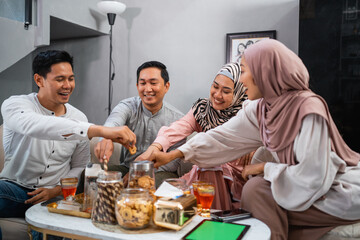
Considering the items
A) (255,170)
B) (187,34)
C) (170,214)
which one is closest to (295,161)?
(255,170)

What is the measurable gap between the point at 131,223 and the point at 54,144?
1.06 m

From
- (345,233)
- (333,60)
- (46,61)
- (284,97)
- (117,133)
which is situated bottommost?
(345,233)

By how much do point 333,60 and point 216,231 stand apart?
7.75ft

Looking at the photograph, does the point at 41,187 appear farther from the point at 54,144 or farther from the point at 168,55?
the point at 168,55

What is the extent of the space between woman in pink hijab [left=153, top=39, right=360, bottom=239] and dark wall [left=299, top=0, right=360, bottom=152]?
4.86ft

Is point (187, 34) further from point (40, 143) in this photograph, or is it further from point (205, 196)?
point (205, 196)

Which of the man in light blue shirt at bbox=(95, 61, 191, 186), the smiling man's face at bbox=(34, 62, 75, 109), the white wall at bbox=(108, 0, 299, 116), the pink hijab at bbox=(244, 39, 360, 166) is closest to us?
the pink hijab at bbox=(244, 39, 360, 166)

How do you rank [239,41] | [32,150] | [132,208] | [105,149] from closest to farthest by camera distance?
[132,208] → [105,149] → [32,150] → [239,41]

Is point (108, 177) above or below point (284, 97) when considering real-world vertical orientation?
below

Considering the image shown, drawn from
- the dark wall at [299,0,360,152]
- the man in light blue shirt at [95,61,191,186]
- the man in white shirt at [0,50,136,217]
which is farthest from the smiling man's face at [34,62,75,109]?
the dark wall at [299,0,360,152]

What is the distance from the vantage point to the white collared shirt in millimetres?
1788

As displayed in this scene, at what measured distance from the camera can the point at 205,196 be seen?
1351 mm

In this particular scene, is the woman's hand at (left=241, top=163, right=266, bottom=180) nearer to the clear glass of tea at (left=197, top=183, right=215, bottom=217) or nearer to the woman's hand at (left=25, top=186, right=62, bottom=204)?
the clear glass of tea at (left=197, top=183, right=215, bottom=217)

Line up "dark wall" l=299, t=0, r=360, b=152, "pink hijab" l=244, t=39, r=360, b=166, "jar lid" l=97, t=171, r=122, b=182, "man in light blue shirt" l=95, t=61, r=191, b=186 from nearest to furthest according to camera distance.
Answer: "jar lid" l=97, t=171, r=122, b=182 → "pink hijab" l=244, t=39, r=360, b=166 → "man in light blue shirt" l=95, t=61, r=191, b=186 → "dark wall" l=299, t=0, r=360, b=152
